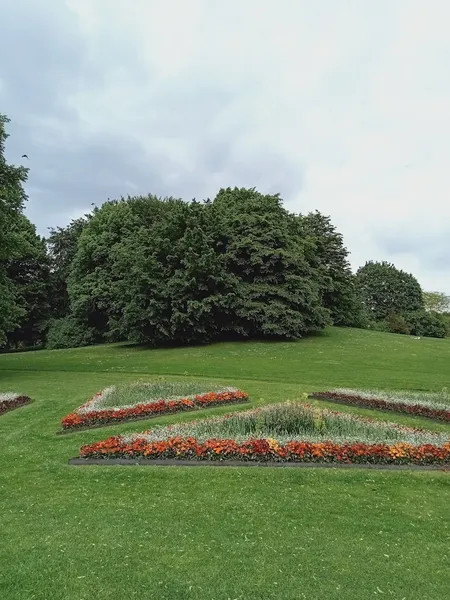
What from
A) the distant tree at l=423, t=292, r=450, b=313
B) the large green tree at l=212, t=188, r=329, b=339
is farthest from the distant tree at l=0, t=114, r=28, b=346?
the distant tree at l=423, t=292, r=450, b=313

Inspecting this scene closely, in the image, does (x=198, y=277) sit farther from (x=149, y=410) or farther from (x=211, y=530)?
(x=211, y=530)

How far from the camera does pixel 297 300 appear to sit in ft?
108

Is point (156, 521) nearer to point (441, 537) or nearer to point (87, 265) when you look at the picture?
point (441, 537)

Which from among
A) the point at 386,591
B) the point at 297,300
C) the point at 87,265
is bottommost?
the point at 386,591

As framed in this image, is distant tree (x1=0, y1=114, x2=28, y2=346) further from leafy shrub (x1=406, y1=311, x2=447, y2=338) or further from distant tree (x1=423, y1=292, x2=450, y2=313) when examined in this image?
distant tree (x1=423, y1=292, x2=450, y2=313)

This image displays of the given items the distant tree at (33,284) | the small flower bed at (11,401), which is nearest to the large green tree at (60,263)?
the distant tree at (33,284)

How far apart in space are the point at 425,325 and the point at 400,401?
54570 millimetres

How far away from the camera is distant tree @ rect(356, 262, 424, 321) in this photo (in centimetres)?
7269

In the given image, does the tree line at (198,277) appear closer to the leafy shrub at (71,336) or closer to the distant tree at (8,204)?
the leafy shrub at (71,336)

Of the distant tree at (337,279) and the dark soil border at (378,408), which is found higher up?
the distant tree at (337,279)

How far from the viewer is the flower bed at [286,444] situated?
8.01 m

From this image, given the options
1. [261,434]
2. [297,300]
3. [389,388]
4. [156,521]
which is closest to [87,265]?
[297,300]

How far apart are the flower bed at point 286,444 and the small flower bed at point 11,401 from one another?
5493mm

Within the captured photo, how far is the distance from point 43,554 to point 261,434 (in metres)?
5.25
